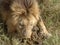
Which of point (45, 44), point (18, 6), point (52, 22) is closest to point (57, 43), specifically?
point (45, 44)

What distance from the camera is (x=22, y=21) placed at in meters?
3.53

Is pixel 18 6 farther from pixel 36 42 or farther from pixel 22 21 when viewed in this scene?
pixel 36 42

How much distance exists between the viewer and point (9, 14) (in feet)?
11.9

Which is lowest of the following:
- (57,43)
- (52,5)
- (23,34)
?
(57,43)

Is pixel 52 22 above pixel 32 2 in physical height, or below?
below

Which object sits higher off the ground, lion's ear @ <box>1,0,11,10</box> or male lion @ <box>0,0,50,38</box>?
lion's ear @ <box>1,0,11,10</box>

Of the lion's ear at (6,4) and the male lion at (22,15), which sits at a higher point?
the lion's ear at (6,4)

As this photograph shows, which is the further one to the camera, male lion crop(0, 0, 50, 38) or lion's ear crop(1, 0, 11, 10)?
lion's ear crop(1, 0, 11, 10)

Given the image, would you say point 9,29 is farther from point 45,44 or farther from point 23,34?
point 45,44

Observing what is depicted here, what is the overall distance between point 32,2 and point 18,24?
41cm

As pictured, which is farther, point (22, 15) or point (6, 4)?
point (6, 4)

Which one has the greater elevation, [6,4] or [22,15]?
[6,4]

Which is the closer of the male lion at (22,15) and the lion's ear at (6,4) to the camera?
the male lion at (22,15)

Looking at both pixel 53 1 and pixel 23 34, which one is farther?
pixel 53 1
